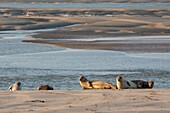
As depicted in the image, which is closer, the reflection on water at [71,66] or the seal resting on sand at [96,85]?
the seal resting on sand at [96,85]

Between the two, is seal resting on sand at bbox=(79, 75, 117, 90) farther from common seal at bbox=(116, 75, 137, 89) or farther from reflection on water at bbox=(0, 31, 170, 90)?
reflection on water at bbox=(0, 31, 170, 90)

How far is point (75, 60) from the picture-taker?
20.3 m

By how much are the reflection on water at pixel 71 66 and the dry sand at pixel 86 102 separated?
459 cm

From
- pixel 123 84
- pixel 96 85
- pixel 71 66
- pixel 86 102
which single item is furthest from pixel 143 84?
pixel 71 66

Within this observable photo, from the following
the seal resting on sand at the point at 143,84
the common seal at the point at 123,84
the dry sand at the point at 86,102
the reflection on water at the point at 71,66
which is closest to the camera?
the dry sand at the point at 86,102

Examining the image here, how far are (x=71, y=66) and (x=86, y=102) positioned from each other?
9.70 metres

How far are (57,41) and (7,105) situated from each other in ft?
66.6

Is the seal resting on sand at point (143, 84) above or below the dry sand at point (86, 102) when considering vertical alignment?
below

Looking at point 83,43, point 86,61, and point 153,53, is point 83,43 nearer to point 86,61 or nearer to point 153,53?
point 153,53

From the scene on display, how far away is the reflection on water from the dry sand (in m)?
4.59

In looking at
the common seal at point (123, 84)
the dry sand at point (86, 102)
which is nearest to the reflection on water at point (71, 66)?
the common seal at point (123, 84)

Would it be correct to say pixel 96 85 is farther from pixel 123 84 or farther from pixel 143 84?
pixel 143 84

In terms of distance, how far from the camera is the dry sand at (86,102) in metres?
8.27

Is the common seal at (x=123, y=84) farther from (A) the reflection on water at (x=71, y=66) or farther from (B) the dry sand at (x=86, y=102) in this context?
(A) the reflection on water at (x=71, y=66)
